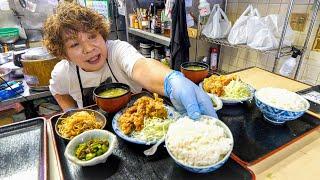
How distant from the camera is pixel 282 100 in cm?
90

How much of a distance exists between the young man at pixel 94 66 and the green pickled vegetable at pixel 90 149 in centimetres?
33

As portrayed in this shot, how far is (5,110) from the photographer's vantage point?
6.66 ft

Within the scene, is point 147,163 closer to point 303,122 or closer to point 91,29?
point 303,122

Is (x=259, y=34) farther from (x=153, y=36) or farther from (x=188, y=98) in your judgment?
(x=188, y=98)

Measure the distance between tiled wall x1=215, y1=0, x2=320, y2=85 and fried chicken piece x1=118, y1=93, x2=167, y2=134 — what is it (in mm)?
1833

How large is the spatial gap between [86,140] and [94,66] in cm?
65

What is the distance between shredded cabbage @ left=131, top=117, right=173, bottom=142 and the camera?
757 mm

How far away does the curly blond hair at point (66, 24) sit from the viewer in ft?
3.71

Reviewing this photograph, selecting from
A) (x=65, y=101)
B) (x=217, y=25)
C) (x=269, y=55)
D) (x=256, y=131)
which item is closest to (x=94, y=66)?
(x=65, y=101)

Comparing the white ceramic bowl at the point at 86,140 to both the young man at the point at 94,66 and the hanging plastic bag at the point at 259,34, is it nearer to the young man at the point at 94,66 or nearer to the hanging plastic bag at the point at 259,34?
the young man at the point at 94,66

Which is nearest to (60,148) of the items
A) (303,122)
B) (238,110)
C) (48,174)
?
(48,174)

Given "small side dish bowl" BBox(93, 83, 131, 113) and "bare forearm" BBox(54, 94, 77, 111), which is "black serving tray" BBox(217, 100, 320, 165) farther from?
"bare forearm" BBox(54, 94, 77, 111)

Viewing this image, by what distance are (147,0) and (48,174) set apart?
3026 millimetres

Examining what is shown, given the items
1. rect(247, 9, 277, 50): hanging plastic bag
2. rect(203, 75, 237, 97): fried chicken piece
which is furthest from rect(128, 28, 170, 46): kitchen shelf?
rect(203, 75, 237, 97): fried chicken piece
